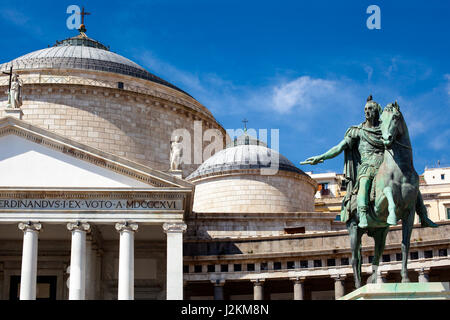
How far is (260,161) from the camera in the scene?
4484 centimetres

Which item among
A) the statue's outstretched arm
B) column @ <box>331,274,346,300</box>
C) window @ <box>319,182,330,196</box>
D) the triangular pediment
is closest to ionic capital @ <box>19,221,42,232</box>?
the triangular pediment

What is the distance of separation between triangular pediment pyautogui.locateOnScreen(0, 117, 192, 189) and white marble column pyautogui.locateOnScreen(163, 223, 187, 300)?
2.06 m

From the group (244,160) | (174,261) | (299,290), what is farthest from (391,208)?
(244,160)

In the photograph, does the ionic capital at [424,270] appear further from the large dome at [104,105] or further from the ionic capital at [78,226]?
the large dome at [104,105]

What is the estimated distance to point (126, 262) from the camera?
33.4 m

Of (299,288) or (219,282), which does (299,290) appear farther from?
(219,282)

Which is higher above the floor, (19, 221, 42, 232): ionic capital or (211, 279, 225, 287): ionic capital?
(19, 221, 42, 232): ionic capital

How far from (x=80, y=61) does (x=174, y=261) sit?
21706mm

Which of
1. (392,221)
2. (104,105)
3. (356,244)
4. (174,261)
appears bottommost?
(356,244)

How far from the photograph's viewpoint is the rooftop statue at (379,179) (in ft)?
45.6

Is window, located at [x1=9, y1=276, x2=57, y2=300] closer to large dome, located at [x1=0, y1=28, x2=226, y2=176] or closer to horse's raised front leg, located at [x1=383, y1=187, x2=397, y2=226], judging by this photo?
large dome, located at [x1=0, y1=28, x2=226, y2=176]

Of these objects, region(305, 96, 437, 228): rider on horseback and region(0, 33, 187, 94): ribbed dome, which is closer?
region(305, 96, 437, 228): rider on horseback

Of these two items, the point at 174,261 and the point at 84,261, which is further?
the point at 174,261

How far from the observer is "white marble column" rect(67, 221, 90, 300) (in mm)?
32812
